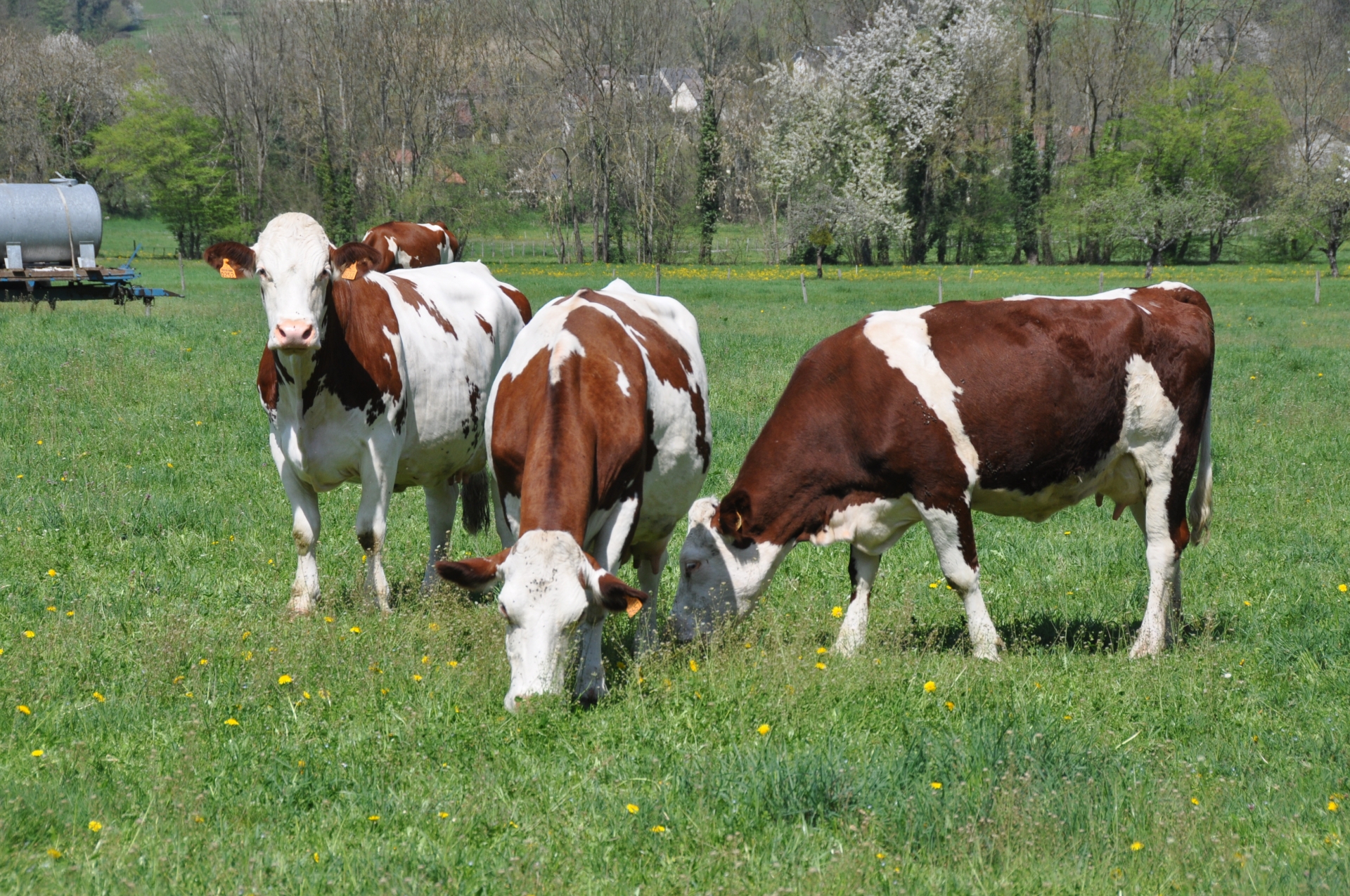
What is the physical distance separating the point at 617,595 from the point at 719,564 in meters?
1.59

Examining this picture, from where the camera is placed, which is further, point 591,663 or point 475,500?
point 475,500

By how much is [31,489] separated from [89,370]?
16.4 ft

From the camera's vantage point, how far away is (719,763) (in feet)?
15.0

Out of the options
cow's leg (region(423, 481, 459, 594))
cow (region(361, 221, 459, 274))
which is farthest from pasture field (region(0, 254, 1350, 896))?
cow (region(361, 221, 459, 274))

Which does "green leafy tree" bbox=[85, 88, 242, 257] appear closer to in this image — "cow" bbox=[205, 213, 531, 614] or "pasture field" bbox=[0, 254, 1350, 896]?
"pasture field" bbox=[0, 254, 1350, 896]

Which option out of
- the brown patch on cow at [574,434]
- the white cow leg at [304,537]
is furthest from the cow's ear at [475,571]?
the white cow leg at [304,537]

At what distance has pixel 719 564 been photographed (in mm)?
6367

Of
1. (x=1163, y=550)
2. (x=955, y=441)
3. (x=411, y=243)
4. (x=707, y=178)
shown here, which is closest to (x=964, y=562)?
(x=955, y=441)

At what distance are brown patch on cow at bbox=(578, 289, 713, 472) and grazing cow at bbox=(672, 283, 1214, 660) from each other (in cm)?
35

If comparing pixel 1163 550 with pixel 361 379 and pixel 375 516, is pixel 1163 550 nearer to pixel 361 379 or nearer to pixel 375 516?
pixel 375 516

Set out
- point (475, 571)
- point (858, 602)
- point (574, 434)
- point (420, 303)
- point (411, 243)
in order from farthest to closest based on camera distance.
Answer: point (411, 243)
point (420, 303)
point (858, 602)
point (574, 434)
point (475, 571)

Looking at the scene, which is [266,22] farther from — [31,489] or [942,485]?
[942,485]

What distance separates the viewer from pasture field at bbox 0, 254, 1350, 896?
3.88 m

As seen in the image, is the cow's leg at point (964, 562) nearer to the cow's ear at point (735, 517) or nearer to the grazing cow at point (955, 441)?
the grazing cow at point (955, 441)
